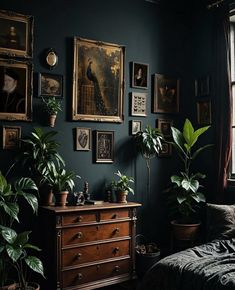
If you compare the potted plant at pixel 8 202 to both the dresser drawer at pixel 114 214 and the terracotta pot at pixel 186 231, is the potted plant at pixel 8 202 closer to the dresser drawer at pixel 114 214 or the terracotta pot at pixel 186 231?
the dresser drawer at pixel 114 214

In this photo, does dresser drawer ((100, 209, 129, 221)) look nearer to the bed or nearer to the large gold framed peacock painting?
the bed

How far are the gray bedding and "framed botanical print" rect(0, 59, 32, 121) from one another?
2077 millimetres

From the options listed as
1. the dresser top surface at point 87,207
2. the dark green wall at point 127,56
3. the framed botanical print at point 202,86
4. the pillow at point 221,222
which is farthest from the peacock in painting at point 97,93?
the pillow at point 221,222

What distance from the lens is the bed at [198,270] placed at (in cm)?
298

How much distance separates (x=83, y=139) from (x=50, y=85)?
28.4 inches

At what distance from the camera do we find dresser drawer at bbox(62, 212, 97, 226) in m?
3.86

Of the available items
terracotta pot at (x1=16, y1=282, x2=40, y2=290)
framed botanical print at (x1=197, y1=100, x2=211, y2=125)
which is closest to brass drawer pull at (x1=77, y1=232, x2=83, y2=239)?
terracotta pot at (x1=16, y1=282, x2=40, y2=290)

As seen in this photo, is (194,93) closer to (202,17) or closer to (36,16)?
(202,17)

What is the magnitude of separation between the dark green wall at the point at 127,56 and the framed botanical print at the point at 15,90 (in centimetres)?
8

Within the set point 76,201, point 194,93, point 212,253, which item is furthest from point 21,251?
point 194,93

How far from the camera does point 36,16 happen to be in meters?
4.27

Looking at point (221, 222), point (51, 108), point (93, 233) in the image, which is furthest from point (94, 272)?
point (51, 108)

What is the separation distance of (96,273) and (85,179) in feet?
3.53

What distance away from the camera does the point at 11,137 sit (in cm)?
408
